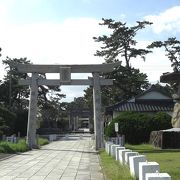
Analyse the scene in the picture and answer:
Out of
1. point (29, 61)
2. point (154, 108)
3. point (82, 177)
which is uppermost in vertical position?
point (29, 61)

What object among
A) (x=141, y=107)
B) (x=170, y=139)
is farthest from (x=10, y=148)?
(x=141, y=107)

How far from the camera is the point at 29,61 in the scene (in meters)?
89.8

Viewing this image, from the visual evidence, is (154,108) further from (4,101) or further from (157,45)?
(4,101)

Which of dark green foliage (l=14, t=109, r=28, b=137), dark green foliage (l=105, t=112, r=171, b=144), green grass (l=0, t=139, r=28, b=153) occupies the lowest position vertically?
green grass (l=0, t=139, r=28, b=153)

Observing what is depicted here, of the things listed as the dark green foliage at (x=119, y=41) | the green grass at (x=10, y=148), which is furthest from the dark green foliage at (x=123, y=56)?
the green grass at (x=10, y=148)

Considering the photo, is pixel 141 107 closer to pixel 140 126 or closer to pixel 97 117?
pixel 140 126

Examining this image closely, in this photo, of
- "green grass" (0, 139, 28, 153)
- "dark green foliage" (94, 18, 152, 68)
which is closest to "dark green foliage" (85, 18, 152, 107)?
"dark green foliage" (94, 18, 152, 68)

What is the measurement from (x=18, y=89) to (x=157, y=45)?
32.5 m

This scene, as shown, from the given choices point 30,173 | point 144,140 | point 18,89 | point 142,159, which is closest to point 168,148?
point 144,140

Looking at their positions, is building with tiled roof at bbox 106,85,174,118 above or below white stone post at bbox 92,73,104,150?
above

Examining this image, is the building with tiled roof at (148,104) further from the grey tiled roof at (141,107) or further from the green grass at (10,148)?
the green grass at (10,148)

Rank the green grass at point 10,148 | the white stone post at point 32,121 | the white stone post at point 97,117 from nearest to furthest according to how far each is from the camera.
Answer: the green grass at point 10,148
the white stone post at point 97,117
the white stone post at point 32,121

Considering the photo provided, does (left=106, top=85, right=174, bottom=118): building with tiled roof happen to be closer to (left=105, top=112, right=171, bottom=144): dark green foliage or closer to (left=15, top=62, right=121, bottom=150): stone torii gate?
(left=105, top=112, right=171, bottom=144): dark green foliage

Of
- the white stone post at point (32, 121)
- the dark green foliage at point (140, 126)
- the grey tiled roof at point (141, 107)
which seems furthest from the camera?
the grey tiled roof at point (141, 107)
